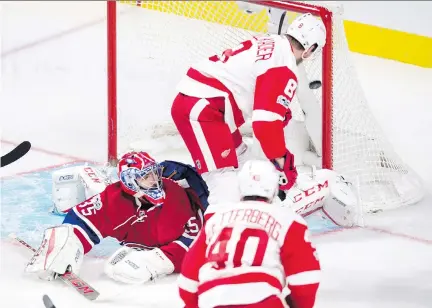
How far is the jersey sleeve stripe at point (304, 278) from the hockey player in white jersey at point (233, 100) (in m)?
1.00

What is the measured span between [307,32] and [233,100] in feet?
1.17

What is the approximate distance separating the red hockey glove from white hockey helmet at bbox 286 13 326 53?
39cm

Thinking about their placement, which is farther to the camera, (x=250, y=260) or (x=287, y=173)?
(x=287, y=173)

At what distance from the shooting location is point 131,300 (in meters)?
4.20

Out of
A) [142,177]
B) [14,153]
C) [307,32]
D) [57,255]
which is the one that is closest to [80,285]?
[57,255]

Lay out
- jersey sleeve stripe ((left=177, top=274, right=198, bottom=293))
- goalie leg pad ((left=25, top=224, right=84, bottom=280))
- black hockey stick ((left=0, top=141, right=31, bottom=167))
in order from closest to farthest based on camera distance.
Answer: jersey sleeve stripe ((left=177, top=274, right=198, bottom=293)), black hockey stick ((left=0, top=141, right=31, bottom=167)), goalie leg pad ((left=25, top=224, right=84, bottom=280))

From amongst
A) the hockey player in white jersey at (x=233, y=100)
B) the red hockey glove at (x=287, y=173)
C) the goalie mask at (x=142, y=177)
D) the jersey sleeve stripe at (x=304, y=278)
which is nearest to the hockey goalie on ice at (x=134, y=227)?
the goalie mask at (x=142, y=177)

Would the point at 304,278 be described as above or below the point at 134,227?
above

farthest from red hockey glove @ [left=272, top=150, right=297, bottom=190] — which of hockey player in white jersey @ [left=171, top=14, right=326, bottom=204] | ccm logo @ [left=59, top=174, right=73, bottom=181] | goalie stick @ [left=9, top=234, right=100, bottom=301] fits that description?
ccm logo @ [left=59, top=174, right=73, bottom=181]

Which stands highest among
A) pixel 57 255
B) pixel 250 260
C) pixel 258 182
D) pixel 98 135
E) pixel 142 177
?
pixel 258 182

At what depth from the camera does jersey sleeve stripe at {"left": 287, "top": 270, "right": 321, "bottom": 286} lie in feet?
11.4

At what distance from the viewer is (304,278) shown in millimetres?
3475

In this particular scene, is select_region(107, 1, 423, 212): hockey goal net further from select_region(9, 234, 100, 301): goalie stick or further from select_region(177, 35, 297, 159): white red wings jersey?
select_region(9, 234, 100, 301): goalie stick

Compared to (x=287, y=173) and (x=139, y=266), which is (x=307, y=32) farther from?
(x=139, y=266)
